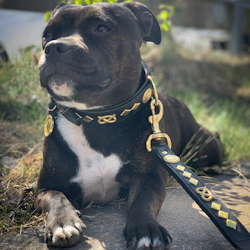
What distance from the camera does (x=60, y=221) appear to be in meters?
1.83

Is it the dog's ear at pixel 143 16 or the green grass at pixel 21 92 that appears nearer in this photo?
the dog's ear at pixel 143 16

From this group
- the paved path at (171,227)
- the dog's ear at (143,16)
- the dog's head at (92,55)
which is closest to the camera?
the paved path at (171,227)

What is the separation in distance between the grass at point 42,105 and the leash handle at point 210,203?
0.94 m

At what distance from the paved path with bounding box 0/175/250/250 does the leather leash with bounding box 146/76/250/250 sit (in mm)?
147

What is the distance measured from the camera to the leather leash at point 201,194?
171 cm

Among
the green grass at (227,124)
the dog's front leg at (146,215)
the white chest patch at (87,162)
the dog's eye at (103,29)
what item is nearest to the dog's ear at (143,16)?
the dog's eye at (103,29)

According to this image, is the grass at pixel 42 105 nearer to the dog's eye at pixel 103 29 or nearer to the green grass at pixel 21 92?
the green grass at pixel 21 92

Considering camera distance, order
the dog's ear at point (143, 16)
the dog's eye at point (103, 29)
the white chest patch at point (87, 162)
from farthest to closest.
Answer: the dog's ear at point (143, 16) → the white chest patch at point (87, 162) → the dog's eye at point (103, 29)

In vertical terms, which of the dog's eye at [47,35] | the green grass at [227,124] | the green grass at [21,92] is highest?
the dog's eye at [47,35]

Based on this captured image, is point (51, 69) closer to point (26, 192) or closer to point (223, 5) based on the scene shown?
point (26, 192)

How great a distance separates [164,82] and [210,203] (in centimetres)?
501

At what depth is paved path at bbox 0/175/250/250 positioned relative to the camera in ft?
5.98

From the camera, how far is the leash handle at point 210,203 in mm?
1699

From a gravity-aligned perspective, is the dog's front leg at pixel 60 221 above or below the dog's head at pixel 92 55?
below
